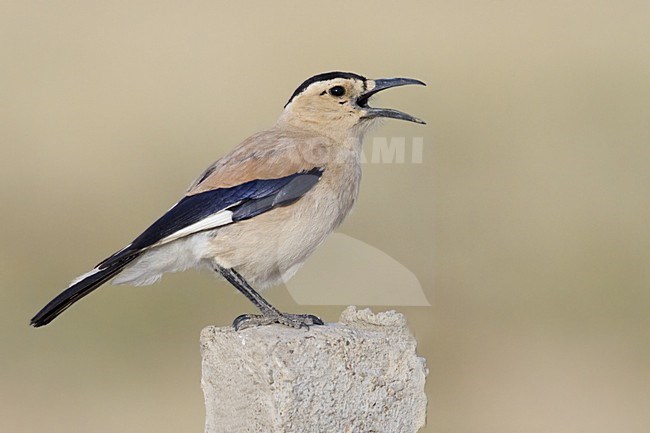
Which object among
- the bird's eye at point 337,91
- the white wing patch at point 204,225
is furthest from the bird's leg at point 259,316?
the bird's eye at point 337,91

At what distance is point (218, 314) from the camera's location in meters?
10.4

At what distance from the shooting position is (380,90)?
269 inches

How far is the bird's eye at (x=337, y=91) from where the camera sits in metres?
6.88

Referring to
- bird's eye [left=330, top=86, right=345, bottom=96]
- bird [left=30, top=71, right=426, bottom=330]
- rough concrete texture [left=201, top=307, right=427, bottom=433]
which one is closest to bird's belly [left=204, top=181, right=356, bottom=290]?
bird [left=30, top=71, right=426, bottom=330]

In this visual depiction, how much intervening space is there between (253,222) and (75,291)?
0.82 m

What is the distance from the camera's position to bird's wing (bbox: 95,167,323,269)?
20.6 feet

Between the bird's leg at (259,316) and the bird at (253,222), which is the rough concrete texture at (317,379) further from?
the bird at (253,222)

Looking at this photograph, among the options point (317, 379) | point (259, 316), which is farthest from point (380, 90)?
point (317, 379)

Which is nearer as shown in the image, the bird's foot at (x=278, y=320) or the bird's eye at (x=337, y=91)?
the bird's foot at (x=278, y=320)

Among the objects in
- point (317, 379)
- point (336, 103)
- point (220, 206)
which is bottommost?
point (317, 379)

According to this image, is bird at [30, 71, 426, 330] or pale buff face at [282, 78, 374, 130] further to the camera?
pale buff face at [282, 78, 374, 130]

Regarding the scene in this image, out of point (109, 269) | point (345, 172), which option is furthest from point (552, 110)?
point (109, 269)

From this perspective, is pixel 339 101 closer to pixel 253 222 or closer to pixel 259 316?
pixel 253 222

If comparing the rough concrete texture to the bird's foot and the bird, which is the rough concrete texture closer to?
the bird's foot
